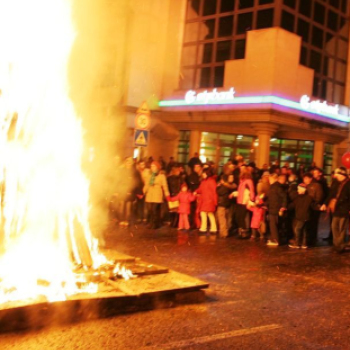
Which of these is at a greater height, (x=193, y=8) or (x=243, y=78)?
(x=193, y=8)

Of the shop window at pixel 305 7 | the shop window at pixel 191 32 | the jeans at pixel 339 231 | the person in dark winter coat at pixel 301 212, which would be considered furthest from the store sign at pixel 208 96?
the jeans at pixel 339 231

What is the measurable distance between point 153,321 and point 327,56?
18768 millimetres

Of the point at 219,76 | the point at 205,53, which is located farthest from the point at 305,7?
the point at 205,53

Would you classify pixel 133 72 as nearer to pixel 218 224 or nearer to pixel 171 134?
pixel 171 134

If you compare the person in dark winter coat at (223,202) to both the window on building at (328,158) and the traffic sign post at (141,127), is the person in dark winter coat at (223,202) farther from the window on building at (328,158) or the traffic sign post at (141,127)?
the window on building at (328,158)

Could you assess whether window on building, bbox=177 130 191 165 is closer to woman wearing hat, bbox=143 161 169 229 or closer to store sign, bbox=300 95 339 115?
store sign, bbox=300 95 339 115

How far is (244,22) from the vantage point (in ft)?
63.8

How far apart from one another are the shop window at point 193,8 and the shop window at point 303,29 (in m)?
4.63

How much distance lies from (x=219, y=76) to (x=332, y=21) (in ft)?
19.3

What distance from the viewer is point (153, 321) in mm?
5168

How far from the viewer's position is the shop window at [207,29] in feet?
68.2

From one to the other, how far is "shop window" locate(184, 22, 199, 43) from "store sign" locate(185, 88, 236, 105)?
2.95m

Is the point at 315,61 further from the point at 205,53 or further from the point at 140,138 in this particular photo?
the point at 140,138

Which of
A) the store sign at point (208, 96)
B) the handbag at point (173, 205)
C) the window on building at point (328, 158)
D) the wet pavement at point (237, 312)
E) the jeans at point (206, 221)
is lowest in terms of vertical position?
the wet pavement at point (237, 312)
